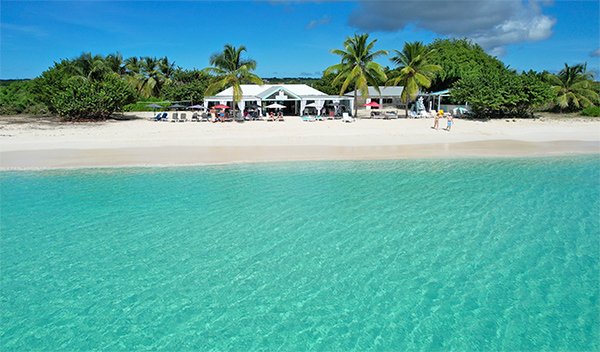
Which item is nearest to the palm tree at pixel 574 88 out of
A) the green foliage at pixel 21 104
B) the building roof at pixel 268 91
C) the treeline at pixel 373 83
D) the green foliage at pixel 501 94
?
the treeline at pixel 373 83

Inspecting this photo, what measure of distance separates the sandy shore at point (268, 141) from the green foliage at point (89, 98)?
62.7 inches

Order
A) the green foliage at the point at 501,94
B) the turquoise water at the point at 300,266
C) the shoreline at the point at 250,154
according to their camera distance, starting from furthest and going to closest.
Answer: the green foliage at the point at 501,94 → the shoreline at the point at 250,154 → the turquoise water at the point at 300,266

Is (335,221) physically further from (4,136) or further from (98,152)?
(4,136)

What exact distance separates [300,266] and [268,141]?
17.9 meters

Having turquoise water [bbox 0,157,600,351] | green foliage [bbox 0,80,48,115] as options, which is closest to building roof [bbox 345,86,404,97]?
green foliage [bbox 0,80,48,115]

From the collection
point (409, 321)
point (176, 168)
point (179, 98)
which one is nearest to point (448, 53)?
point (179, 98)

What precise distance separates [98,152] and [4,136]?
817 centimetres

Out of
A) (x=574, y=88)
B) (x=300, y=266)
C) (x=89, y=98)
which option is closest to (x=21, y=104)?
(x=89, y=98)

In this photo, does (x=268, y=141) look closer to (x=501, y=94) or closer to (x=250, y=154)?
(x=250, y=154)

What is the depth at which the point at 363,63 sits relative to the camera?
3806 centimetres

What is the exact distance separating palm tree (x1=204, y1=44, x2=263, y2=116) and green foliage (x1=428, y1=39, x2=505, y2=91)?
22.5 m

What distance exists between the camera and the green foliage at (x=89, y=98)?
3334 cm

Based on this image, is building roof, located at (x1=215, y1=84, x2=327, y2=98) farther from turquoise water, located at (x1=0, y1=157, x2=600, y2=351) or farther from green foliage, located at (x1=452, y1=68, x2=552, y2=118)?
turquoise water, located at (x1=0, y1=157, x2=600, y2=351)

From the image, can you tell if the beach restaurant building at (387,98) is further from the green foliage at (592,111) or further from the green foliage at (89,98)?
the green foliage at (89,98)
